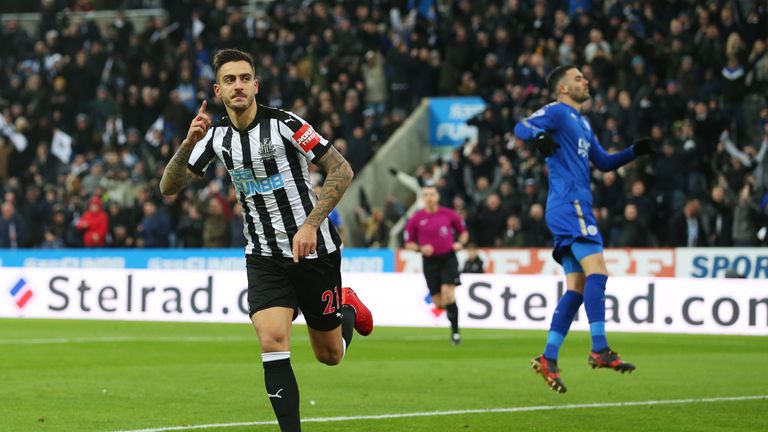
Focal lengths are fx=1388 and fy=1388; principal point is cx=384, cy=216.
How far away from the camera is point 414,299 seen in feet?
70.1

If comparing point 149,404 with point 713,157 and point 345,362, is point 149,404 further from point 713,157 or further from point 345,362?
point 713,157

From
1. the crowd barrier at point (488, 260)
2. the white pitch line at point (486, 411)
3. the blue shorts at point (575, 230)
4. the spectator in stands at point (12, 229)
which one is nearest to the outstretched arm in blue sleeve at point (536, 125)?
the blue shorts at point (575, 230)

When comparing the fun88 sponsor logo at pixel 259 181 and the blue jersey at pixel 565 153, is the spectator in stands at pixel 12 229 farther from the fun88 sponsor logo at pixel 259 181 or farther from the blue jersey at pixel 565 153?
the fun88 sponsor logo at pixel 259 181

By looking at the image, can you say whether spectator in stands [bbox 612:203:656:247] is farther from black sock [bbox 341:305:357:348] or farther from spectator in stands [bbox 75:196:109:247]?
black sock [bbox 341:305:357:348]

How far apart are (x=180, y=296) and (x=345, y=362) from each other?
7.95 meters

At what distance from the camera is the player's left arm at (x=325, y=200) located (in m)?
7.37

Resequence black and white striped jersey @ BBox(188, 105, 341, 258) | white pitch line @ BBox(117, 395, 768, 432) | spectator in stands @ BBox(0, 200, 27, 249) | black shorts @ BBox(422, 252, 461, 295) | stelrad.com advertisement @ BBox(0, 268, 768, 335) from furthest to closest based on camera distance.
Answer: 1. spectator in stands @ BBox(0, 200, 27, 249)
2. stelrad.com advertisement @ BBox(0, 268, 768, 335)
3. black shorts @ BBox(422, 252, 461, 295)
4. white pitch line @ BBox(117, 395, 768, 432)
5. black and white striped jersey @ BBox(188, 105, 341, 258)

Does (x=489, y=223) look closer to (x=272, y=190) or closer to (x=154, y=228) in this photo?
(x=154, y=228)

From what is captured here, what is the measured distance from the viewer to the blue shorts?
1041 cm

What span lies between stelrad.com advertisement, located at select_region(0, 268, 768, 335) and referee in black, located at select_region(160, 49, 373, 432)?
1211 centimetres

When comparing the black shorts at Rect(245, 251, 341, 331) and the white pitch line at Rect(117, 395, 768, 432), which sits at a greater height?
the black shorts at Rect(245, 251, 341, 331)

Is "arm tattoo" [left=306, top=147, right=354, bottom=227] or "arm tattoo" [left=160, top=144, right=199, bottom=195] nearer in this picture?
"arm tattoo" [left=306, top=147, right=354, bottom=227]

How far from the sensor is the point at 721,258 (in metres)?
21.4

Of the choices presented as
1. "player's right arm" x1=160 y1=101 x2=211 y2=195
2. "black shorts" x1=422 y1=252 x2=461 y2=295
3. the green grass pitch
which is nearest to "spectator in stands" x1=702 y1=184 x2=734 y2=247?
the green grass pitch
